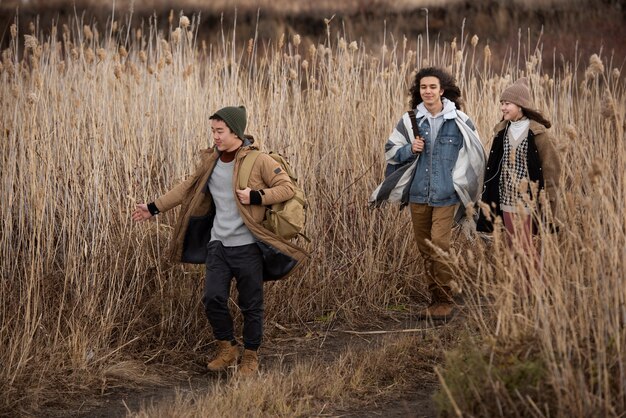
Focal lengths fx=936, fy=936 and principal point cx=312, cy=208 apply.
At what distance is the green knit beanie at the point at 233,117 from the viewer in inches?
177

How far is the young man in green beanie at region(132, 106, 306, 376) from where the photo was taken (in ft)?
14.9

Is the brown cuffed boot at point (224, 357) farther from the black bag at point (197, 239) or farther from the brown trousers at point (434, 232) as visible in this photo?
the brown trousers at point (434, 232)

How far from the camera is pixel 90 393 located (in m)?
4.41

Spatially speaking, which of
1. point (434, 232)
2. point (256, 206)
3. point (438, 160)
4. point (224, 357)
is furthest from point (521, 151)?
point (224, 357)

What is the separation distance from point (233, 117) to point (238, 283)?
0.83m

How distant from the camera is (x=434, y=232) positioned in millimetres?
5465

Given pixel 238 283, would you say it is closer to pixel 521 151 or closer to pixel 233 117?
pixel 233 117

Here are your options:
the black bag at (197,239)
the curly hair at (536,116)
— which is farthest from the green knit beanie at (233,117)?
the curly hair at (536,116)

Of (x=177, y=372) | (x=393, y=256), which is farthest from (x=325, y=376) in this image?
(x=393, y=256)

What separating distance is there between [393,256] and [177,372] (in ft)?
6.83

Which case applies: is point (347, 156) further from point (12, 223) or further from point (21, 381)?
point (21, 381)

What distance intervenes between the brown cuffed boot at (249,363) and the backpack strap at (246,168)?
0.86 m

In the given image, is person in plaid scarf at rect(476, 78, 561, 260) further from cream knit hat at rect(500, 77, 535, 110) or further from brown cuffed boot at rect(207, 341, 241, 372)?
brown cuffed boot at rect(207, 341, 241, 372)

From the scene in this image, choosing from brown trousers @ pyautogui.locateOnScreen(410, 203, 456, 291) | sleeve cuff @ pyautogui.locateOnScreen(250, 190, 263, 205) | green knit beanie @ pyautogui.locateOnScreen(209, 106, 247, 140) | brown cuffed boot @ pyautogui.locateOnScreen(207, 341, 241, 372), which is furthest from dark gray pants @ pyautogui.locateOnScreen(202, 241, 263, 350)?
brown trousers @ pyautogui.locateOnScreen(410, 203, 456, 291)
